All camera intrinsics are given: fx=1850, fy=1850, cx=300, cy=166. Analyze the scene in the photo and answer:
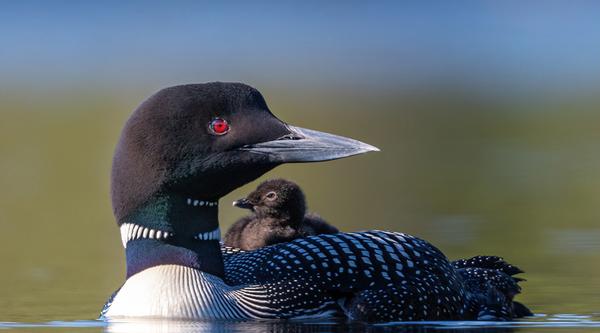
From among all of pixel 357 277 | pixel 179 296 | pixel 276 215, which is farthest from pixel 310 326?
pixel 276 215

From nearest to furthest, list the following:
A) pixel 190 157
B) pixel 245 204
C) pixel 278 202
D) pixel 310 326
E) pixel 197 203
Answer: pixel 310 326, pixel 190 157, pixel 197 203, pixel 278 202, pixel 245 204

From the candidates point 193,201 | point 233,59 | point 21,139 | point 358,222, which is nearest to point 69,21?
point 233,59

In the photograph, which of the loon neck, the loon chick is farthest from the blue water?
the loon chick

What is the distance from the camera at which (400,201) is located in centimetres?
A: 1367

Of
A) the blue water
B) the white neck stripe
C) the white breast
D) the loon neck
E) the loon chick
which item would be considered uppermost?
the loon chick

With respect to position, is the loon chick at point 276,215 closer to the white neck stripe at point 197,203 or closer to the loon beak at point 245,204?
the loon beak at point 245,204

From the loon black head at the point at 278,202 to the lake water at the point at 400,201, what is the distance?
0.96m

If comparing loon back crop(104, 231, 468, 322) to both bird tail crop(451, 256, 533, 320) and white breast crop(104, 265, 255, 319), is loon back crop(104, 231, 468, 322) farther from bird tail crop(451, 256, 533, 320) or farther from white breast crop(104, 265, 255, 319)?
bird tail crop(451, 256, 533, 320)

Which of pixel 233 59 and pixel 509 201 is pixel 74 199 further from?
pixel 233 59

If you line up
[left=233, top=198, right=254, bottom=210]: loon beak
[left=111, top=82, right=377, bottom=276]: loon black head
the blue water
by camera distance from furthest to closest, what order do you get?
1. [left=233, top=198, right=254, bottom=210]: loon beak
2. [left=111, top=82, right=377, bottom=276]: loon black head
3. the blue water

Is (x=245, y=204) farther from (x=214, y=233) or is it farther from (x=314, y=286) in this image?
(x=314, y=286)

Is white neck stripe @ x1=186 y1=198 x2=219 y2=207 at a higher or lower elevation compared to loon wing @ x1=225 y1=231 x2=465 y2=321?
higher

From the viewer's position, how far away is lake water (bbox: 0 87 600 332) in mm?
9367

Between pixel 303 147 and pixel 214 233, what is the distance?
23.6 inches
